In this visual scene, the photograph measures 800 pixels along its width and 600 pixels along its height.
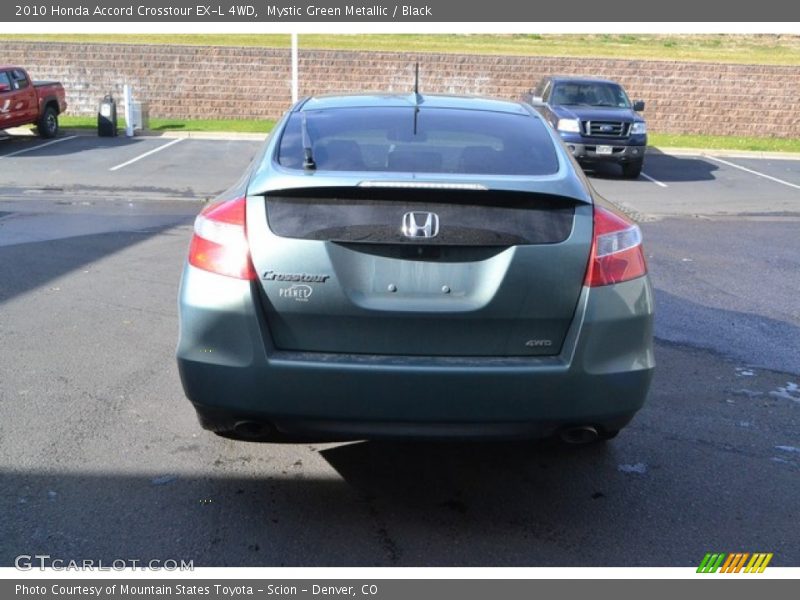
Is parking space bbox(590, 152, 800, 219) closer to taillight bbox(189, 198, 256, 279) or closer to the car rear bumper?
the car rear bumper

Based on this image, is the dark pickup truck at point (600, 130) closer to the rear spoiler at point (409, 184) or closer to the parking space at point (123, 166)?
the parking space at point (123, 166)

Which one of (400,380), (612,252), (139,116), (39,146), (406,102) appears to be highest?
(406,102)

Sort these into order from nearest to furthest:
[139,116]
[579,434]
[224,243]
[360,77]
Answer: [224,243] < [579,434] < [139,116] < [360,77]

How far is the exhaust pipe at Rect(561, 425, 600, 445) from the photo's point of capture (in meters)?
3.57

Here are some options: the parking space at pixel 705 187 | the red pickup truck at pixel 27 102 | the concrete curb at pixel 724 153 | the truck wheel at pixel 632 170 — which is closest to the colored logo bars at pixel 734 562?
the parking space at pixel 705 187

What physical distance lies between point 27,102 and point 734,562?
21.1 metres

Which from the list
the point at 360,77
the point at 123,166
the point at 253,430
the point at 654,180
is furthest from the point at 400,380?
the point at 360,77

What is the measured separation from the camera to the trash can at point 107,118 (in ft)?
73.4

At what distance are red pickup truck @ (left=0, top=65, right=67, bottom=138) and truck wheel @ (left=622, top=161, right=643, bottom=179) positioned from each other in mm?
13771

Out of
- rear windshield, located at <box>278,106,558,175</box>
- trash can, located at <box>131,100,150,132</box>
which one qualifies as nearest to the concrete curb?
trash can, located at <box>131,100,150,132</box>

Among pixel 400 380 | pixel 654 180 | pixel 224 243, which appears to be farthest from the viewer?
pixel 654 180

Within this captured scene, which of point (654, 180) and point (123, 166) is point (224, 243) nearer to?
point (123, 166)

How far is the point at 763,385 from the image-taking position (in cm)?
560

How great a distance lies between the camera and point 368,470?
14.1 feet
